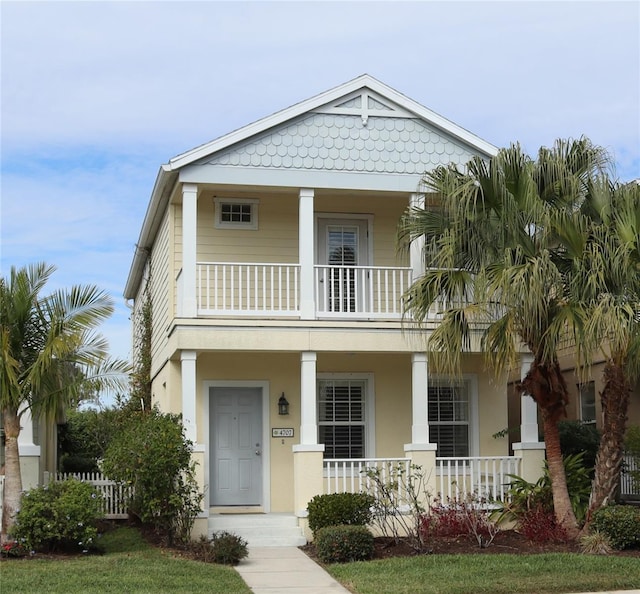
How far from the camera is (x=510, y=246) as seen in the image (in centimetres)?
1463

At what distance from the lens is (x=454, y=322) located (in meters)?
14.9

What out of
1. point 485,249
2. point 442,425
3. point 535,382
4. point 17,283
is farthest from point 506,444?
point 17,283

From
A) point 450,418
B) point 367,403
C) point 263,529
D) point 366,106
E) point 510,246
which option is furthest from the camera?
point 450,418

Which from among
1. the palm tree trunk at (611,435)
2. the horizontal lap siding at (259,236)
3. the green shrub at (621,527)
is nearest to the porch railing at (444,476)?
the palm tree trunk at (611,435)

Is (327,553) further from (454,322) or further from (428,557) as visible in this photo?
(454,322)

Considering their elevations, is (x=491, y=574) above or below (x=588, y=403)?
below

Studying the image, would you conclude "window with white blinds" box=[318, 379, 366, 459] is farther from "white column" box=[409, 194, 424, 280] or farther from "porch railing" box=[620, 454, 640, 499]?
"porch railing" box=[620, 454, 640, 499]

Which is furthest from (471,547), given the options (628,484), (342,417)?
(628,484)

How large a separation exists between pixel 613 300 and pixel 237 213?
758cm

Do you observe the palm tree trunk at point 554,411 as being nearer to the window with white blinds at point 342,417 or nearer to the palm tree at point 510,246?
the palm tree at point 510,246

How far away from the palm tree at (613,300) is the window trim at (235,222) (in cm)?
634

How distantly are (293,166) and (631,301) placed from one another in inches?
240

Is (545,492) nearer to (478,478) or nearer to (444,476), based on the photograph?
(478,478)

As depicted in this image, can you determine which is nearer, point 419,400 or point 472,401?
point 419,400
